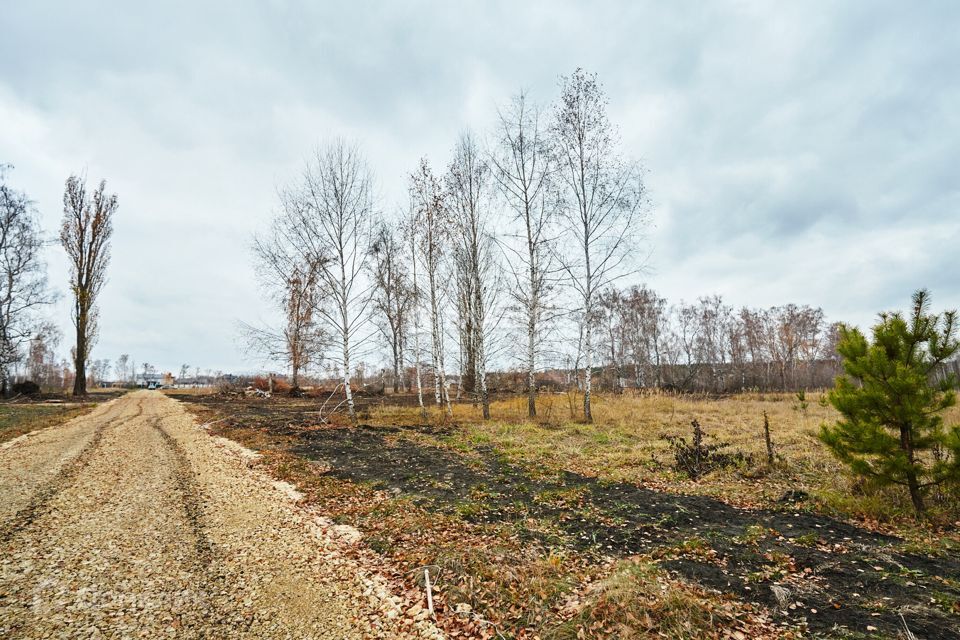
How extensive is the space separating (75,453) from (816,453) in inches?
686

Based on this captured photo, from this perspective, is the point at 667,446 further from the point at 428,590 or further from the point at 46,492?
the point at 46,492

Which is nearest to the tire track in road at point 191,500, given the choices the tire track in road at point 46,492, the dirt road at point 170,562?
the dirt road at point 170,562

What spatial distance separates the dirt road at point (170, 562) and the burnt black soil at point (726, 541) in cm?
210

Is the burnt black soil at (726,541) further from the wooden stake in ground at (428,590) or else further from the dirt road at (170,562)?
the dirt road at (170,562)

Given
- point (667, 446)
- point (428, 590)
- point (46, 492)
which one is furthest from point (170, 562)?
point (667, 446)

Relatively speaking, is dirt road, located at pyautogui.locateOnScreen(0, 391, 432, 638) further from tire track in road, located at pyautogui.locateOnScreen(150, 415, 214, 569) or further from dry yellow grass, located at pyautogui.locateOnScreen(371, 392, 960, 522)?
dry yellow grass, located at pyautogui.locateOnScreen(371, 392, 960, 522)

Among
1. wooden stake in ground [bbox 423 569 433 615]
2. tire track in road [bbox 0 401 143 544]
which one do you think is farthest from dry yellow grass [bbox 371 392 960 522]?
tire track in road [bbox 0 401 143 544]

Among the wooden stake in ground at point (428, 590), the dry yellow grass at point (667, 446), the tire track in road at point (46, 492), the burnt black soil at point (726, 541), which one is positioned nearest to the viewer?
the burnt black soil at point (726, 541)

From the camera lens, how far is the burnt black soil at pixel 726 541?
354 cm

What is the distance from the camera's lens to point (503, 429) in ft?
45.3

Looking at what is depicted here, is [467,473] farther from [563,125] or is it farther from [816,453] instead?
[563,125]

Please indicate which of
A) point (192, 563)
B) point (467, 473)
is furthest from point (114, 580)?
point (467, 473)

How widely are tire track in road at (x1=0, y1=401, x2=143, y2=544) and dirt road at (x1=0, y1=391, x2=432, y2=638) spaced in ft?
0.11

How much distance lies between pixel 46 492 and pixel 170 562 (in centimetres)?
459
